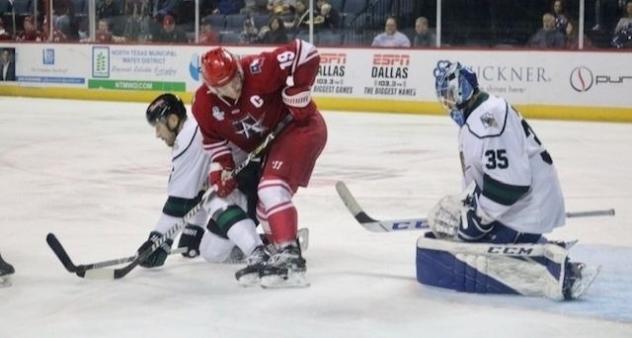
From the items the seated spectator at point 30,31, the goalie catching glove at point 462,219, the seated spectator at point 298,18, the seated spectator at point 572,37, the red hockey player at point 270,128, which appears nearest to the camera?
the goalie catching glove at point 462,219

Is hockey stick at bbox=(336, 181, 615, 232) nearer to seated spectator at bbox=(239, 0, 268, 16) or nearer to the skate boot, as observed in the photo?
the skate boot

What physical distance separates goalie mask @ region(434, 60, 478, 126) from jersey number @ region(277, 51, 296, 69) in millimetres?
583

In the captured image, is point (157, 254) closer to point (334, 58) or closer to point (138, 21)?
point (334, 58)

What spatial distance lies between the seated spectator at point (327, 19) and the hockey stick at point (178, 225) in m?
9.10

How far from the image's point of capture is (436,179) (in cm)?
744

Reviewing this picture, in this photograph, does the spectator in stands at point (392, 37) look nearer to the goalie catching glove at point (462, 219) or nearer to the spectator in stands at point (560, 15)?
the spectator in stands at point (560, 15)

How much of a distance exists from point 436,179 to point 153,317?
12.5 feet

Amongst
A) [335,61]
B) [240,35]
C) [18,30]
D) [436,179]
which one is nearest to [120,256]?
[436,179]

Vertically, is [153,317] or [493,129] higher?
[493,129]

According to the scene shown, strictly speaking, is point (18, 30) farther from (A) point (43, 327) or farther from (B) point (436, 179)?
(A) point (43, 327)

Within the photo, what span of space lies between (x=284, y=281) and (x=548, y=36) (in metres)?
8.38

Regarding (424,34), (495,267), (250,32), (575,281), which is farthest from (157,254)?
(250,32)

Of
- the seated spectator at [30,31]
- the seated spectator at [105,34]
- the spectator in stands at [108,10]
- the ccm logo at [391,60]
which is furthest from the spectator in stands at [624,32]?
the seated spectator at [30,31]

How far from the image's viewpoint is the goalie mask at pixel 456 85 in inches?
160
